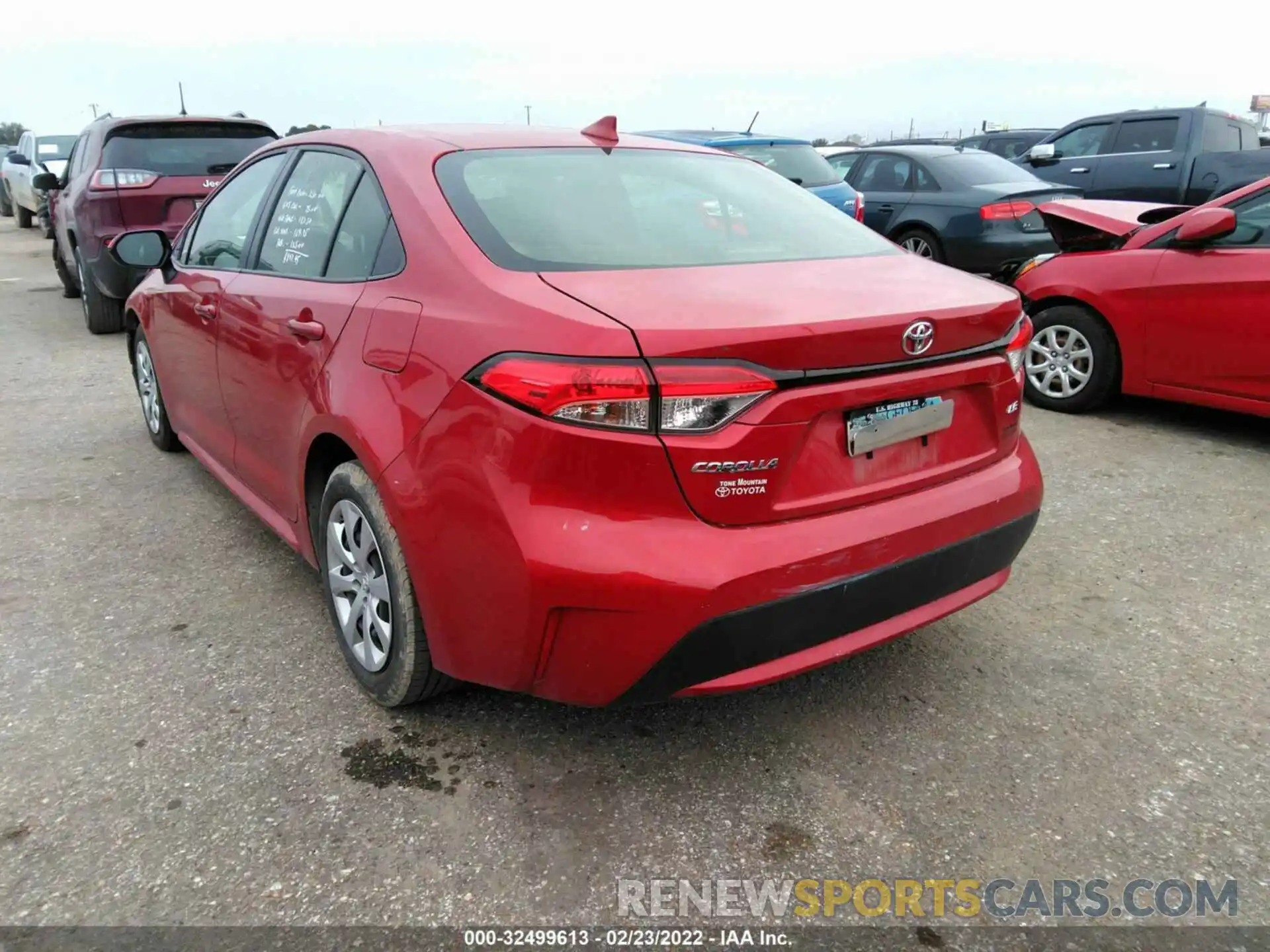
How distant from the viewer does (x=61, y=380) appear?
21.6 ft

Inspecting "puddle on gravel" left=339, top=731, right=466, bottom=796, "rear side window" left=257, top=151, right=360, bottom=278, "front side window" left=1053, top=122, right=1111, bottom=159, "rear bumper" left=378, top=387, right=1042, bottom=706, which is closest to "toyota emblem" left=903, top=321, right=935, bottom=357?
"rear bumper" left=378, top=387, right=1042, bottom=706

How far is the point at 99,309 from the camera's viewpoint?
819 cm

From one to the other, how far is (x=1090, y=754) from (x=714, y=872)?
1.11 m

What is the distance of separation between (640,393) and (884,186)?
860 centimetres

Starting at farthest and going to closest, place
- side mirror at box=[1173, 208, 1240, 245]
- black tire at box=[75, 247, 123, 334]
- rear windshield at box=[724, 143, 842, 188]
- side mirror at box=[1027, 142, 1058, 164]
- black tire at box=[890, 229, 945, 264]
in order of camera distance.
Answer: side mirror at box=[1027, 142, 1058, 164] < black tire at box=[890, 229, 945, 264] < rear windshield at box=[724, 143, 842, 188] < black tire at box=[75, 247, 123, 334] < side mirror at box=[1173, 208, 1240, 245]

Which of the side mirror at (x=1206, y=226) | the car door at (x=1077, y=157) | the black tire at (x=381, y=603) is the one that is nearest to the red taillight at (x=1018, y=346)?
the black tire at (x=381, y=603)

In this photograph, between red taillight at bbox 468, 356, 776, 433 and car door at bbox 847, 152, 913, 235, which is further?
car door at bbox 847, 152, 913, 235

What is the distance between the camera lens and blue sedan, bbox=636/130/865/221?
851cm

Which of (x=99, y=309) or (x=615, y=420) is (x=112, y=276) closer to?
(x=99, y=309)

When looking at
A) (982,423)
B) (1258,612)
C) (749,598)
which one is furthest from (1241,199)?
(749,598)

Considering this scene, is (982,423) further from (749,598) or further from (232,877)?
(232,877)

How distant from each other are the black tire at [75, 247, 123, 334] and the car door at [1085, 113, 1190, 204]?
32.5 feet

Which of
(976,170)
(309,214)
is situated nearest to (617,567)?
(309,214)

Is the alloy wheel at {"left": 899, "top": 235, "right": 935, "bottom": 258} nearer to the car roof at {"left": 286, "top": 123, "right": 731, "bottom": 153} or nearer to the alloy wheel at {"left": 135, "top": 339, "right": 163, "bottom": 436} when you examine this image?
the car roof at {"left": 286, "top": 123, "right": 731, "bottom": 153}
